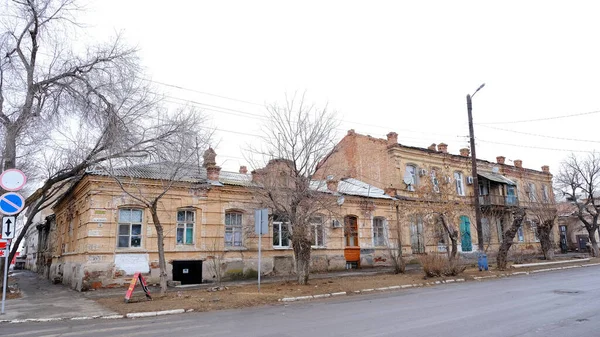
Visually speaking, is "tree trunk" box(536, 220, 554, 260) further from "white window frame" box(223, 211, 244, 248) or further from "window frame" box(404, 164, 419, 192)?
"white window frame" box(223, 211, 244, 248)

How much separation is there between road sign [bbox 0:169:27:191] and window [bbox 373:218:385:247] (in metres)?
21.3

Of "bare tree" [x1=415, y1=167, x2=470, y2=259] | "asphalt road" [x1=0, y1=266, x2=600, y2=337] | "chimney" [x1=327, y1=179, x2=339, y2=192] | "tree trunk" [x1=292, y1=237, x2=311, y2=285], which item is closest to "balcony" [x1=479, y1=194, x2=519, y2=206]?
"bare tree" [x1=415, y1=167, x2=470, y2=259]

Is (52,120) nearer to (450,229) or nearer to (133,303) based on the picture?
(133,303)

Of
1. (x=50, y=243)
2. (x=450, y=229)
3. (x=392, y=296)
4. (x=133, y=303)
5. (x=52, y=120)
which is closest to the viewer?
(x=133, y=303)

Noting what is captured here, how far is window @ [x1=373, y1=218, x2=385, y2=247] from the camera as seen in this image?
27737 millimetres

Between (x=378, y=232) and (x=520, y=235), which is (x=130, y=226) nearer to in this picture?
(x=378, y=232)

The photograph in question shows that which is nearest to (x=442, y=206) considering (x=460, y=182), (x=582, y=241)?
(x=460, y=182)

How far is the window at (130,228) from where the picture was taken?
18923 mm

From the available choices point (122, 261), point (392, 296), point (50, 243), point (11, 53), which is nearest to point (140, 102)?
point (11, 53)

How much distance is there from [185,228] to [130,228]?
2.65 m

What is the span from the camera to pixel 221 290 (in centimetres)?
1577

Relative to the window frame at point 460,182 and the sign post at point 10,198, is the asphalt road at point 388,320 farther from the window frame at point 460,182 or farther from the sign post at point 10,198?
the window frame at point 460,182

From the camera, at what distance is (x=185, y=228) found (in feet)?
67.6

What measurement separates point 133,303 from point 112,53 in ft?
35.3
